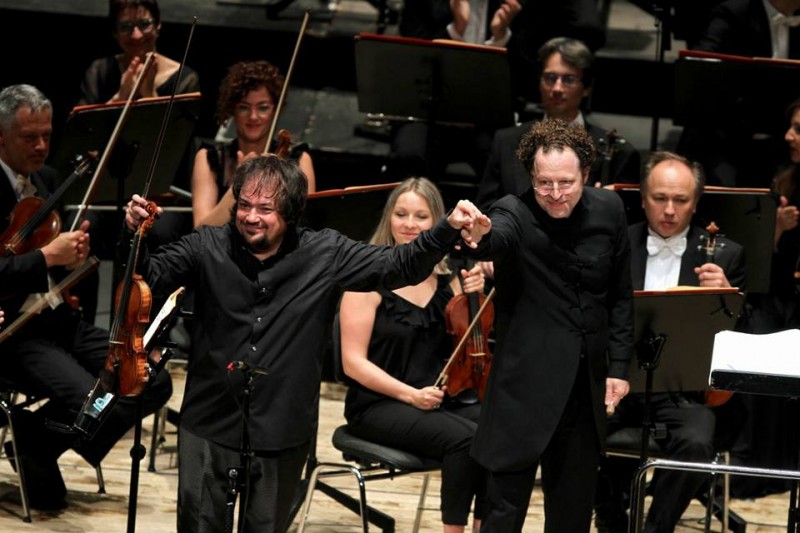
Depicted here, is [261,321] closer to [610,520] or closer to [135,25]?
[610,520]

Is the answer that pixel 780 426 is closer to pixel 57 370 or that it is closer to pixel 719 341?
pixel 719 341

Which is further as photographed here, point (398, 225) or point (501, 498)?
point (398, 225)

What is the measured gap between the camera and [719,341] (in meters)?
3.22

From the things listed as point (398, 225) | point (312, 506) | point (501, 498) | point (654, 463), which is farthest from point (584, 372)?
point (312, 506)

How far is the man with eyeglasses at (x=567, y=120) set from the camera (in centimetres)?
553

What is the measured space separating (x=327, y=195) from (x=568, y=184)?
1167 millimetres

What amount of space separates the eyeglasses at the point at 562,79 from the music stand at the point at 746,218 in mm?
714

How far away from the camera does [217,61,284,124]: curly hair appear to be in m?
5.29

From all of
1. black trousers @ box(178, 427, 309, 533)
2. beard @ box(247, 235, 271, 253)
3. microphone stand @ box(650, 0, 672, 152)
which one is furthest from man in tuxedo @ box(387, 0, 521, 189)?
black trousers @ box(178, 427, 309, 533)

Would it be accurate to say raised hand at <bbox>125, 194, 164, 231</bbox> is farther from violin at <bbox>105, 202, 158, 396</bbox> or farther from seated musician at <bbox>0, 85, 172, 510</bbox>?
seated musician at <bbox>0, 85, 172, 510</bbox>

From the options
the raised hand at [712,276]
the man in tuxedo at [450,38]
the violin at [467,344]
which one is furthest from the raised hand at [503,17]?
the violin at [467,344]

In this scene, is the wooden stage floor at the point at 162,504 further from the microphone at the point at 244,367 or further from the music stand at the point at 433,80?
the music stand at the point at 433,80

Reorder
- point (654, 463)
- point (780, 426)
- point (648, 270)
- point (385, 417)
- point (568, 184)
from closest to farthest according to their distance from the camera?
point (654, 463) < point (568, 184) < point (385, 417) < point (648, 270) < point (780, 426)

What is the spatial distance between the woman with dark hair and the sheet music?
329cm
